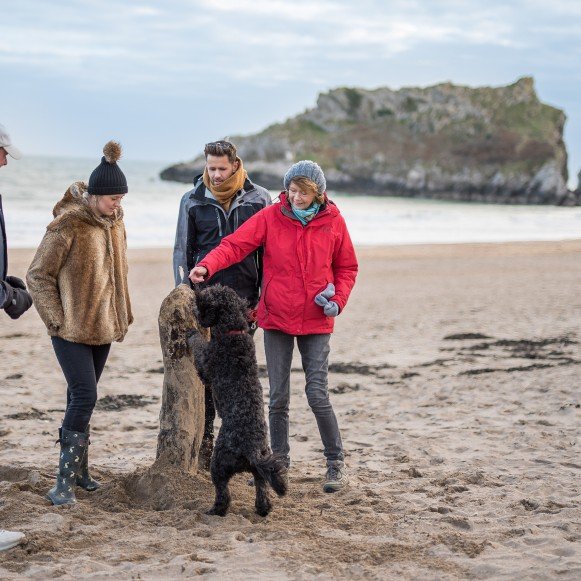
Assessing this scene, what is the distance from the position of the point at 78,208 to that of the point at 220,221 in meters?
0.93

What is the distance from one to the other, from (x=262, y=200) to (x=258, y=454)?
175cm

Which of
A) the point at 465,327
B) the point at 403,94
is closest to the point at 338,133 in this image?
the point at 403,94

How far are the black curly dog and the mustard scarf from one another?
0.81 meters

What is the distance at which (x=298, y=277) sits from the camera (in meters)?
4.73

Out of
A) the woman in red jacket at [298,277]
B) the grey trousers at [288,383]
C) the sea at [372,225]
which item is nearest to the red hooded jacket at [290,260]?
the woman in red jacket at [298,277]

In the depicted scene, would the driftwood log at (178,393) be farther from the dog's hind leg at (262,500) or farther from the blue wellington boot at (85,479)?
the dog's hind leg at (262,500)

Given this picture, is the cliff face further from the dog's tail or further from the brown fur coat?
the dog's tail

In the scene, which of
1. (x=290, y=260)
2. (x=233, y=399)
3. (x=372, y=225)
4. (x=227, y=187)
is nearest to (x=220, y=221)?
(x=227, y=187)

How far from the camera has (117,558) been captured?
12.2 ft

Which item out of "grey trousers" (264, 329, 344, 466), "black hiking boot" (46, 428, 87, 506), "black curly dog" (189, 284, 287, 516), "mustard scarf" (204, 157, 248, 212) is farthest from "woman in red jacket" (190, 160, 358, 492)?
"black hiking boot" (46, 428, 87, 506)

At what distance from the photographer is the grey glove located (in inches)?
183

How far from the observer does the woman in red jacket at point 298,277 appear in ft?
15.3

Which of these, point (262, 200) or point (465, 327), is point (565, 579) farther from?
point (465, 327)

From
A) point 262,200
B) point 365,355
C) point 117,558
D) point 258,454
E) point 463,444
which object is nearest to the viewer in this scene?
point 117,558
